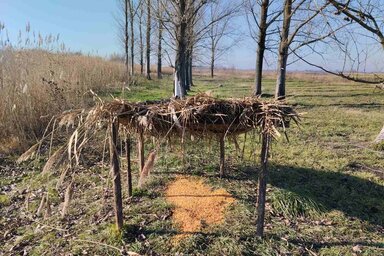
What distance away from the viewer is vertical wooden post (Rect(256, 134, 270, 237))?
2893 millimetres

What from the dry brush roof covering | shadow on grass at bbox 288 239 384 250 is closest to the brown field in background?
the dry brush roof covering

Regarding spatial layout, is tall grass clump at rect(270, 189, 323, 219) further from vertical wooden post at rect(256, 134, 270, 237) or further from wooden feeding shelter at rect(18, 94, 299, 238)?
wooden feeding shelter at rect(18, 94, 299, 238)

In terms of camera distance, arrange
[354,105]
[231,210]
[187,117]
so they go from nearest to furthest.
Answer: [187,117] → [231,210] → [354,105]

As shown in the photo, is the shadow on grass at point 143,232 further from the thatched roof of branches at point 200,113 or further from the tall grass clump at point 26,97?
the tall grass clump at point 26,97

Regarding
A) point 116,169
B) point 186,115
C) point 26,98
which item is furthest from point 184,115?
point 26,98

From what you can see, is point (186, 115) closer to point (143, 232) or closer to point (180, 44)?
point (143, 232)

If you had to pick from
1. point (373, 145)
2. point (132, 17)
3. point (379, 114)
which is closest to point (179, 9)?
point (373, 145)

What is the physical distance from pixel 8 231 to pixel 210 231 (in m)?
2.28

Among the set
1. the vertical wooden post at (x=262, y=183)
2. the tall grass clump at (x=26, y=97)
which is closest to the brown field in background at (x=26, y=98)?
the tall grass clump at (x=26, y=97)

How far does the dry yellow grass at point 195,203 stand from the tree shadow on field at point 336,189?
964 mm

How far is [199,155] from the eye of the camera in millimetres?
5578

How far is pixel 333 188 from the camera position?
14.4 feet

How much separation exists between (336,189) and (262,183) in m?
1.89

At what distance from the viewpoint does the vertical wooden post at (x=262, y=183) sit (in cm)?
289
